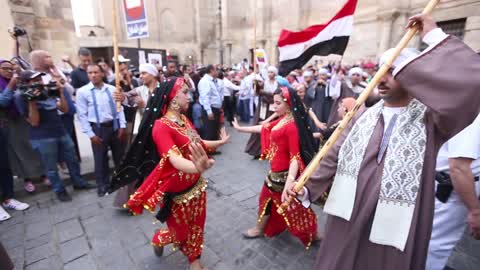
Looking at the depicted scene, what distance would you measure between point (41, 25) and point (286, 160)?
7.89 m

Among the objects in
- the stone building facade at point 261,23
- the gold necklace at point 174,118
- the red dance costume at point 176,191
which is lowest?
the red dance costume at point 176,191

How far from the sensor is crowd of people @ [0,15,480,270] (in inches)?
57.9

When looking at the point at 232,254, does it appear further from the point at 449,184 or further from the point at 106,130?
the point at 106,130

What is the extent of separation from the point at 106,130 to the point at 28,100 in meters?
1.10

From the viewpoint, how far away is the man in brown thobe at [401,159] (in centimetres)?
128

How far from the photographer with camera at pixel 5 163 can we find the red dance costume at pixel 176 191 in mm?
2883

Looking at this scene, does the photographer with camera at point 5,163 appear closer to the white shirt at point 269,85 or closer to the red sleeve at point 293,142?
the red sleeve at point 293,142

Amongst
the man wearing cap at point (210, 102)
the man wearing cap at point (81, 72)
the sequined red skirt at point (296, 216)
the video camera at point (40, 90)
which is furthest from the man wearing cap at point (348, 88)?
the man wearing cap at point (81, 72)

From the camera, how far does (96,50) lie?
18750 millimetres

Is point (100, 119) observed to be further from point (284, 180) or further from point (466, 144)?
point (466, 144)

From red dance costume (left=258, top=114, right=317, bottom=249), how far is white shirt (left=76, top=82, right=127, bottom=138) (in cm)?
277

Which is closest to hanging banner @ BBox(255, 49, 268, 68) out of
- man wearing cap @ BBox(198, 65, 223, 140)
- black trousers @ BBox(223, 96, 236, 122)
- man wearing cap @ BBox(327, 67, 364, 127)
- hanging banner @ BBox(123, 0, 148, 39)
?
black trousers @ BBox(223, 96, 236, 122)

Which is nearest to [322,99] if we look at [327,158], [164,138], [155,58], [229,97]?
[229,97]

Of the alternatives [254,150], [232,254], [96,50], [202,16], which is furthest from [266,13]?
[232,254]
